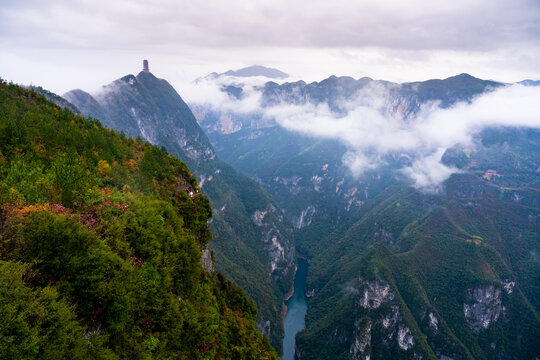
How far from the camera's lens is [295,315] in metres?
145

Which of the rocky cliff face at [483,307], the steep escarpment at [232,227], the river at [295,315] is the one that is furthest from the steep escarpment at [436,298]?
the steep escarpment at [232,227]

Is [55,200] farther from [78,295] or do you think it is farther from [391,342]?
[391,342]

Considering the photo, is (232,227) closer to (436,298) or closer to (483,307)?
(436,298)

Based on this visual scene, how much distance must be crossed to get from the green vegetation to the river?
Answer: 103m

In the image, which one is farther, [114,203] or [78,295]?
[114,203]

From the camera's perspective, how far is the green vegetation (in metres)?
11.2

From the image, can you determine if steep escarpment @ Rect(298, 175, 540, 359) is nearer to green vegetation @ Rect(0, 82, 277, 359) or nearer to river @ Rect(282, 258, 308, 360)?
river @ Rect(282, 258, 308, 360)

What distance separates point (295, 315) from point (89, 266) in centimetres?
14710

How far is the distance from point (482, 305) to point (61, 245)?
155m

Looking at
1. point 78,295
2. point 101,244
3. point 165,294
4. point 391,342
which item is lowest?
point 391,342

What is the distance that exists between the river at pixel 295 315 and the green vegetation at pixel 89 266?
103 m

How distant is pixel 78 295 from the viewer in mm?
13812

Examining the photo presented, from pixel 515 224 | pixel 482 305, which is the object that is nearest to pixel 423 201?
pixel 515 224

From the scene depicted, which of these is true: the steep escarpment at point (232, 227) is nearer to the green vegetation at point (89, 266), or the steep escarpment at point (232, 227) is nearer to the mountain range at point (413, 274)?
the mountain range at point (413, 274)
